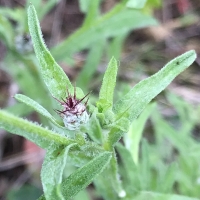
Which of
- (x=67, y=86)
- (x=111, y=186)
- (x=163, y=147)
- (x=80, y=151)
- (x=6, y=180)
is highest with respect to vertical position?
(x=67, y=86)

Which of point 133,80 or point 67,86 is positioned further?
point 133,80

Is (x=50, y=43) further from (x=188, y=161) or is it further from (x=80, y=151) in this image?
(x=80, y=151)

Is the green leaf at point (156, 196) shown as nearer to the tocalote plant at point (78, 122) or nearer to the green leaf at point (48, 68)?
the tocalote plant at point (78, 122)

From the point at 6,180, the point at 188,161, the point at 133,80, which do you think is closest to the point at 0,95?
the point at 6,180

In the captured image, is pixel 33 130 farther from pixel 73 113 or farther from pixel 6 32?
pixel 6 32

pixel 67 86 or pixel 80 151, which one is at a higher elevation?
pixel 67 86

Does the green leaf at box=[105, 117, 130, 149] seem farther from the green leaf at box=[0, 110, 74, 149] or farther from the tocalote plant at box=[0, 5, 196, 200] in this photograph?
the green leaf at box=[0, 110, 74, 149]

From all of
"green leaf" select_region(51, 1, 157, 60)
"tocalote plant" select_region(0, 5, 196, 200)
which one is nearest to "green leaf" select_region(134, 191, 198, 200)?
"tocalote plant" select_region(0, 5, 196, 200)

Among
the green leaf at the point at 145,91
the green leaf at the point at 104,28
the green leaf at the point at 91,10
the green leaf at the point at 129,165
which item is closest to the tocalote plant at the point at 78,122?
the green leaf at the point at 145,91
